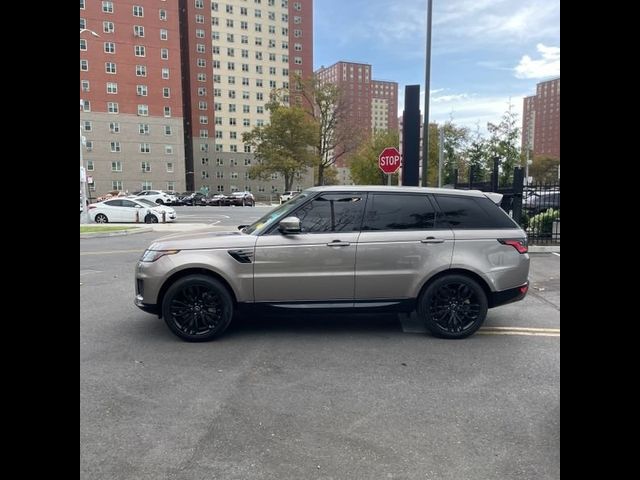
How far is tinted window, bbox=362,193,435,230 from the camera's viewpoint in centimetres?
547

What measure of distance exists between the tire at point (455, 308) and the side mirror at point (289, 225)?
67.8 inches

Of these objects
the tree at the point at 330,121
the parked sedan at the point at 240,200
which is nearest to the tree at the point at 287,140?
the tree at the point at 330,121

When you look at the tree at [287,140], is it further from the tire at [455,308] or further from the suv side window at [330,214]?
the tire at [455,308]

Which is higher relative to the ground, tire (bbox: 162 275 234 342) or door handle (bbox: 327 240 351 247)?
door handle (bbox: 327 240 351 247)

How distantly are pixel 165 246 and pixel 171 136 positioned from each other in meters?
78.0

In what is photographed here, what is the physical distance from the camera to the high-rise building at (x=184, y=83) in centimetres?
7150

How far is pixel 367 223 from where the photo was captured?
215 inches

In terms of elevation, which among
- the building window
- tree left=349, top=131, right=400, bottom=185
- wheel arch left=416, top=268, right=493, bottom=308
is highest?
the building window

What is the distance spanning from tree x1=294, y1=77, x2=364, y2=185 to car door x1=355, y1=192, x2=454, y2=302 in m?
60.3

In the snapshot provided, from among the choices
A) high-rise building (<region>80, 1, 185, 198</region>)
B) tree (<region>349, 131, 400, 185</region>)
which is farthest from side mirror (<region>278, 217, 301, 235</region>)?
high-rise building (<region>80, 1, 185, 198</region>)

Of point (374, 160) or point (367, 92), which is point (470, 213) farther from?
point (367, 92)

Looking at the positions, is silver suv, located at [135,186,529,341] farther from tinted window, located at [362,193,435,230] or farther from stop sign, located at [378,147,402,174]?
stop sign, located at [378,147,402,174]

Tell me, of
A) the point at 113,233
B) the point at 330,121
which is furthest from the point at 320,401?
the point at 330,121

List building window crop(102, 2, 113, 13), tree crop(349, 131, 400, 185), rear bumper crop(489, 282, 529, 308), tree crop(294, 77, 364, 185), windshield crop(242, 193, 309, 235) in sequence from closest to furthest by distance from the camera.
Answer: windshield crop(242, 193, 309, 235) < rear bumper crop(489, 282, 529, 308) < tree crop(349, 131, 400, 185) < tree crop(294, 77, 364, 185) < building window crop(102, 2, 113, 13)
